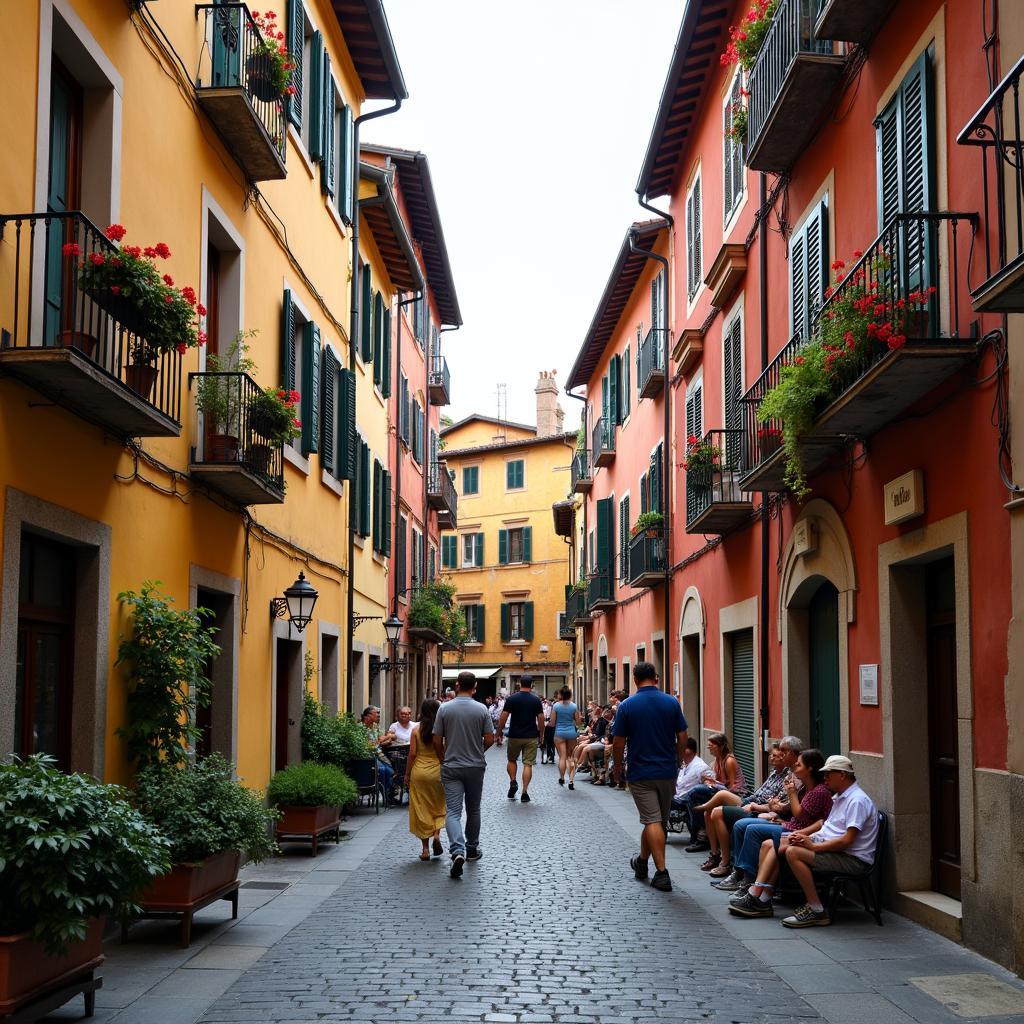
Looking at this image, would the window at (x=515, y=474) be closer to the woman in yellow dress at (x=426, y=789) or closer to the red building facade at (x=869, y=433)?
the red building facade at (x=869, y=433)

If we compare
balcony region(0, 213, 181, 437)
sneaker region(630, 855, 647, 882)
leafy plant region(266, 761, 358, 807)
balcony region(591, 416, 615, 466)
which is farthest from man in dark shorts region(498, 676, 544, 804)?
balcony region(591, 416, 615, 466)

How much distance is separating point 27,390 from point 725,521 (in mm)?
10181

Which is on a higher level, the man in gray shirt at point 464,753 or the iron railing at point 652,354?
the iron railing at point 652,354

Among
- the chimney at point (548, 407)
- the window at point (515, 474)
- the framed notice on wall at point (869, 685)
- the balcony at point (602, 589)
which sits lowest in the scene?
the framed notice on wall at point (869, 685)

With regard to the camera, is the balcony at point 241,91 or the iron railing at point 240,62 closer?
the balcony at point 241,91

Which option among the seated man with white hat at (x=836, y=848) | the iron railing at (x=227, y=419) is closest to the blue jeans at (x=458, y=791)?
the iron railing at (x=227, y=419)

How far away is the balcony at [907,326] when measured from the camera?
811cm

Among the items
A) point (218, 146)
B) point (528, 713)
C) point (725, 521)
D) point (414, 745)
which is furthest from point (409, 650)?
point (218, 146)

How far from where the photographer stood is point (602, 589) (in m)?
31.8

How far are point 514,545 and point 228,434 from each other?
1796 inches

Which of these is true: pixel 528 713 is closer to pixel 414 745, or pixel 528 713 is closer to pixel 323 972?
pixel 414 745

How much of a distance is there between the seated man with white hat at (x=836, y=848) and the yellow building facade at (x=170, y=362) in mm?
4867

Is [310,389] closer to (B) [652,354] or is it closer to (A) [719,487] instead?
(A) [719,487]

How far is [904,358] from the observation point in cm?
810
